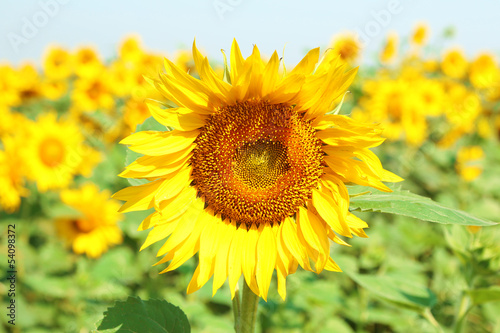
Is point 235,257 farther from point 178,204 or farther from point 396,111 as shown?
point 396,111

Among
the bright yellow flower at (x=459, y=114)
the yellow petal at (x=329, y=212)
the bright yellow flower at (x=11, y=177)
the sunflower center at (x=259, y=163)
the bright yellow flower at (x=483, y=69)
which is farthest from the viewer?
the bright yellow flower at (x=483, y=69)

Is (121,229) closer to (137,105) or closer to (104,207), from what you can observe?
(104,207)

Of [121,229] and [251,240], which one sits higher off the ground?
[251,240]

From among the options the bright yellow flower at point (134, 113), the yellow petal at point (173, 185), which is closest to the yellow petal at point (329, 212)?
the yellow petal at point (173, 185)

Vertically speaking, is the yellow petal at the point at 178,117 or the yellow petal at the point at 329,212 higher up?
the yellow petal at the point at 178,117

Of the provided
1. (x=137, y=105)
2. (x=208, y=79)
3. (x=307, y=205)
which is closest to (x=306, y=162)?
(x=307, y=205)

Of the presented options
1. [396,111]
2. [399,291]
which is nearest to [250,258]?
[399,291]

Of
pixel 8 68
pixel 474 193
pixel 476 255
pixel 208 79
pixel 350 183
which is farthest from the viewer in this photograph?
pixel 8 68

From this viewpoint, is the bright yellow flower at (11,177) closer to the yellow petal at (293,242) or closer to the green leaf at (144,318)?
the green leaf at (144,318)
